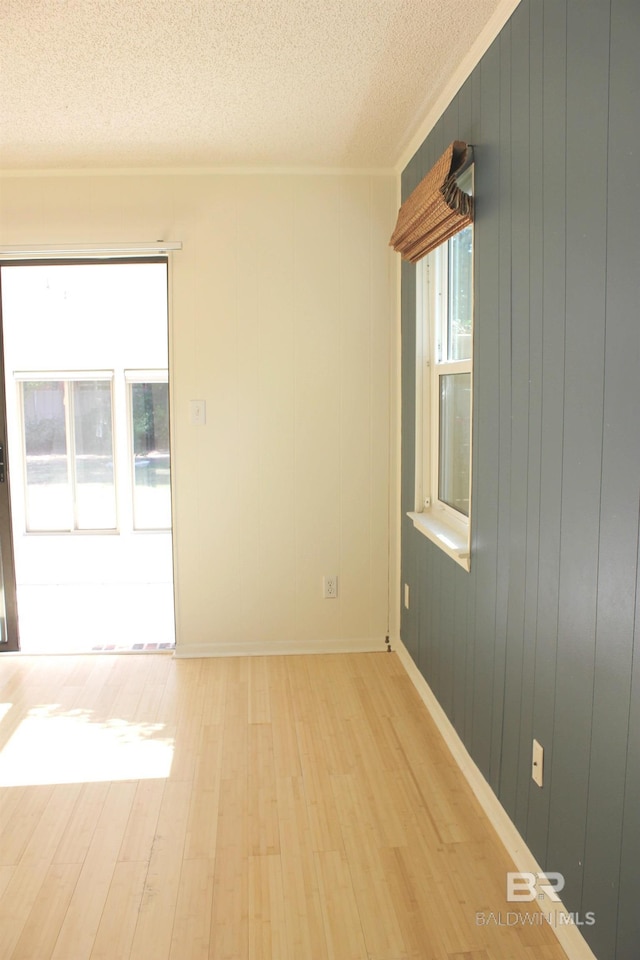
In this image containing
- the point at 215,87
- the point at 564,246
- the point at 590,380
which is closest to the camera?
the point at 590,380

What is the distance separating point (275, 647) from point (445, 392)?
166cm

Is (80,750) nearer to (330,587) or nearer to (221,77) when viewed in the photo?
(330,587)

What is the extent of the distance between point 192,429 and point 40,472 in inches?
144

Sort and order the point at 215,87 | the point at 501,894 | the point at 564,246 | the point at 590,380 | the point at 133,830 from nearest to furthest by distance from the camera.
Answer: the point at 590,380 → the point at 564,246 → the point at 501,894 → the point at 133,830 → the point at 215,87

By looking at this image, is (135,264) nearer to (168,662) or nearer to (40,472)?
(168,662)

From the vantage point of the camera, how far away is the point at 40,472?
22.4 ft

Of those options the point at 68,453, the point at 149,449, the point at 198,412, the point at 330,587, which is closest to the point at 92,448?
the point at 68,453

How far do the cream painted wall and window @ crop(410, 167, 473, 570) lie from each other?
51 cm

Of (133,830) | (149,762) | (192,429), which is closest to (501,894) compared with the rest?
(133,830)

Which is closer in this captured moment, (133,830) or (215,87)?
(133,830)

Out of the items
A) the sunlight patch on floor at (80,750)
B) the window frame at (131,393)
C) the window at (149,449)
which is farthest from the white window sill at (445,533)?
the window frame at (131,393)

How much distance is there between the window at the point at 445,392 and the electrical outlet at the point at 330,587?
2.35 feet

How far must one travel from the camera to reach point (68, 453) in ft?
22.3

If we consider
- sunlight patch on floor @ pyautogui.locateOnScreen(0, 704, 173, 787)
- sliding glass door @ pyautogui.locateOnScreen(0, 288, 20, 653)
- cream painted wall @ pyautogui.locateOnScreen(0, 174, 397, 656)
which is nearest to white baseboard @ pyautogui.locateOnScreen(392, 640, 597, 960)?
cream painted wall @ pyautogui.locateOnScreen(0, 174, 397, 656)
